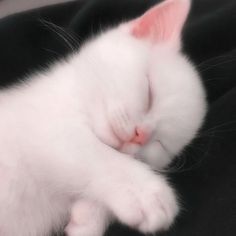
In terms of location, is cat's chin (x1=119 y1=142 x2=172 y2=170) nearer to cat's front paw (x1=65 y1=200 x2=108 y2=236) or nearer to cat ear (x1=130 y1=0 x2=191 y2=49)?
cat's front paw (x1=65 y1=200 x2=108 y2=236)

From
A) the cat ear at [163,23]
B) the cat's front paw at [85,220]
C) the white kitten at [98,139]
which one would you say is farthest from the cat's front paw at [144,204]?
the cat ear at [163,23]

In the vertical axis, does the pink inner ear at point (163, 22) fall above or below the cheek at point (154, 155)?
above

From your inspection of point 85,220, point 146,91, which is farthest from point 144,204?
point 146,91

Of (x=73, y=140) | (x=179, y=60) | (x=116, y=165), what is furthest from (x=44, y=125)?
(x=179, y=60)

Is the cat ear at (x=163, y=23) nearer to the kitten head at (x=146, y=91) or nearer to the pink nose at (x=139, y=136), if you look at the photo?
the kitten head at (x=146, y=91)

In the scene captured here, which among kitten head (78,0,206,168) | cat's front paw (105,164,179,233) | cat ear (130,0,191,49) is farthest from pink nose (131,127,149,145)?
cat ear (130,0,191,49)

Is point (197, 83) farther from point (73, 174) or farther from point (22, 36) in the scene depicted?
point (22, 36)

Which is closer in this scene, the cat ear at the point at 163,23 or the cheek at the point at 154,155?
the cheek at the point at 154,155

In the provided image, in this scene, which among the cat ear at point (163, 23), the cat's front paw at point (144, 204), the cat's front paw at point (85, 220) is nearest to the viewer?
the cat's front paw at point (144, 204)
